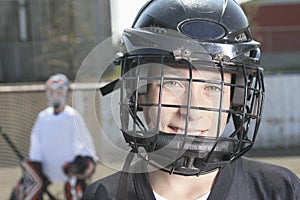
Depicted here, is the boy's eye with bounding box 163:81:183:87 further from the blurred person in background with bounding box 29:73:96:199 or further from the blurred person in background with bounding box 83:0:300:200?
the blurred person in background with bounding box 29:73:96:199

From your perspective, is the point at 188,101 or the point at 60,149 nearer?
the point at 188,101

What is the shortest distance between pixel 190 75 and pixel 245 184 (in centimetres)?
43

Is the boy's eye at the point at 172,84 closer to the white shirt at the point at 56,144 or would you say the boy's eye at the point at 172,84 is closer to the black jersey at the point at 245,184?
the black jersey at the point at 245,184

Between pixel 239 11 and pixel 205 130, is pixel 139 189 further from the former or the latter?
pixel 239 11

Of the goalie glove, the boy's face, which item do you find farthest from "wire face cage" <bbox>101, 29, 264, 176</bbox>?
the goalie glove

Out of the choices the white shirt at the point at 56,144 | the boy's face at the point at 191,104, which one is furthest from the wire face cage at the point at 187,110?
the white shirt at the point at 56,144

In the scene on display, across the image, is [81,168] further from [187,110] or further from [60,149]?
[187,110]

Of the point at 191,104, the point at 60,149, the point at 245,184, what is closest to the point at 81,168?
the point at 60,149

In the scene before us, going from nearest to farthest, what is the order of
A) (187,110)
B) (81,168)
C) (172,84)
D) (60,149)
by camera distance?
(187,110)
(172,84)
(81,168)
(60,149)

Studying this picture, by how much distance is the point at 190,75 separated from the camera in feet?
6.35

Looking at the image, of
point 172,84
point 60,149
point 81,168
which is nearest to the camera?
point 172,84

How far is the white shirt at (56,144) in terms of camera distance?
6.20 meters

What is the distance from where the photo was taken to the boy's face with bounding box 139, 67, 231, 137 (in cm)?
196

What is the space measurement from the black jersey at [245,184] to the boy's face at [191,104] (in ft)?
0.60
